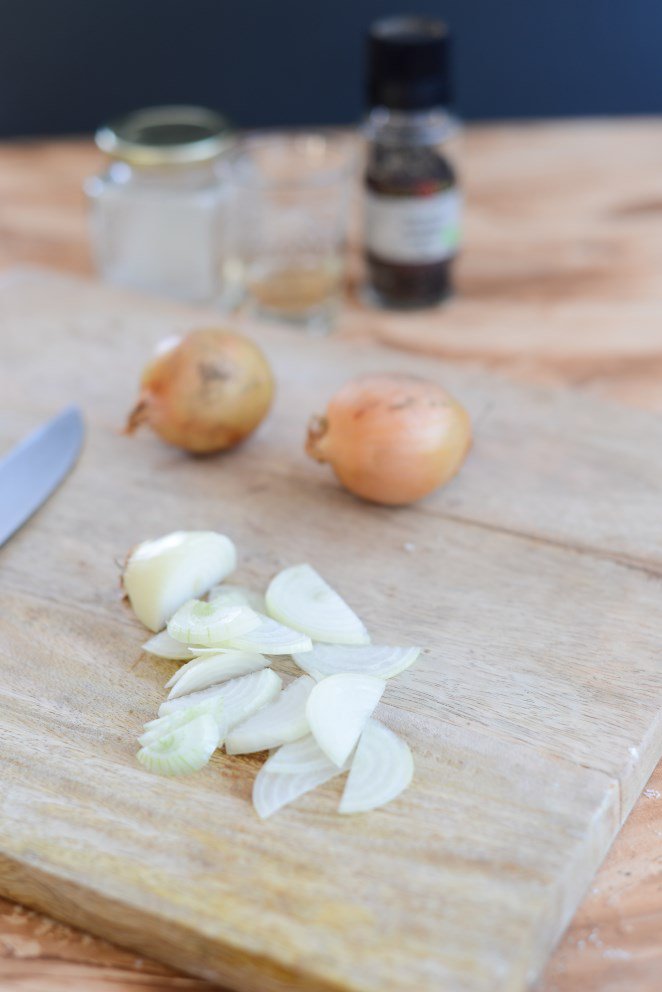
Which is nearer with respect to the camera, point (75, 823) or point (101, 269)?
point (75, 823)

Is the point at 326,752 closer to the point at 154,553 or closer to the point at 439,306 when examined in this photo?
the point at 154,553

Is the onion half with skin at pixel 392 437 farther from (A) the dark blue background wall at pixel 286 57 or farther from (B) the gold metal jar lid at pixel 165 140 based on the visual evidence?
(A) the dark blue background wall at pixel 286 57

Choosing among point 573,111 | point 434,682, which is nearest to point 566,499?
point 434,682

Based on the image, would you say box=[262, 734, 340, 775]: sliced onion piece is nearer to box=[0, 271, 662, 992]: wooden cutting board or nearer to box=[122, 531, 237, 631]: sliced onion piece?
box=[0, 271, 662, 992]: wooden cutting board

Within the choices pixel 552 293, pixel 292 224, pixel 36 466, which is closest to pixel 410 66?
pixel 292 224

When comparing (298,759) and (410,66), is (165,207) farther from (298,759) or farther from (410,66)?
(298,759)
